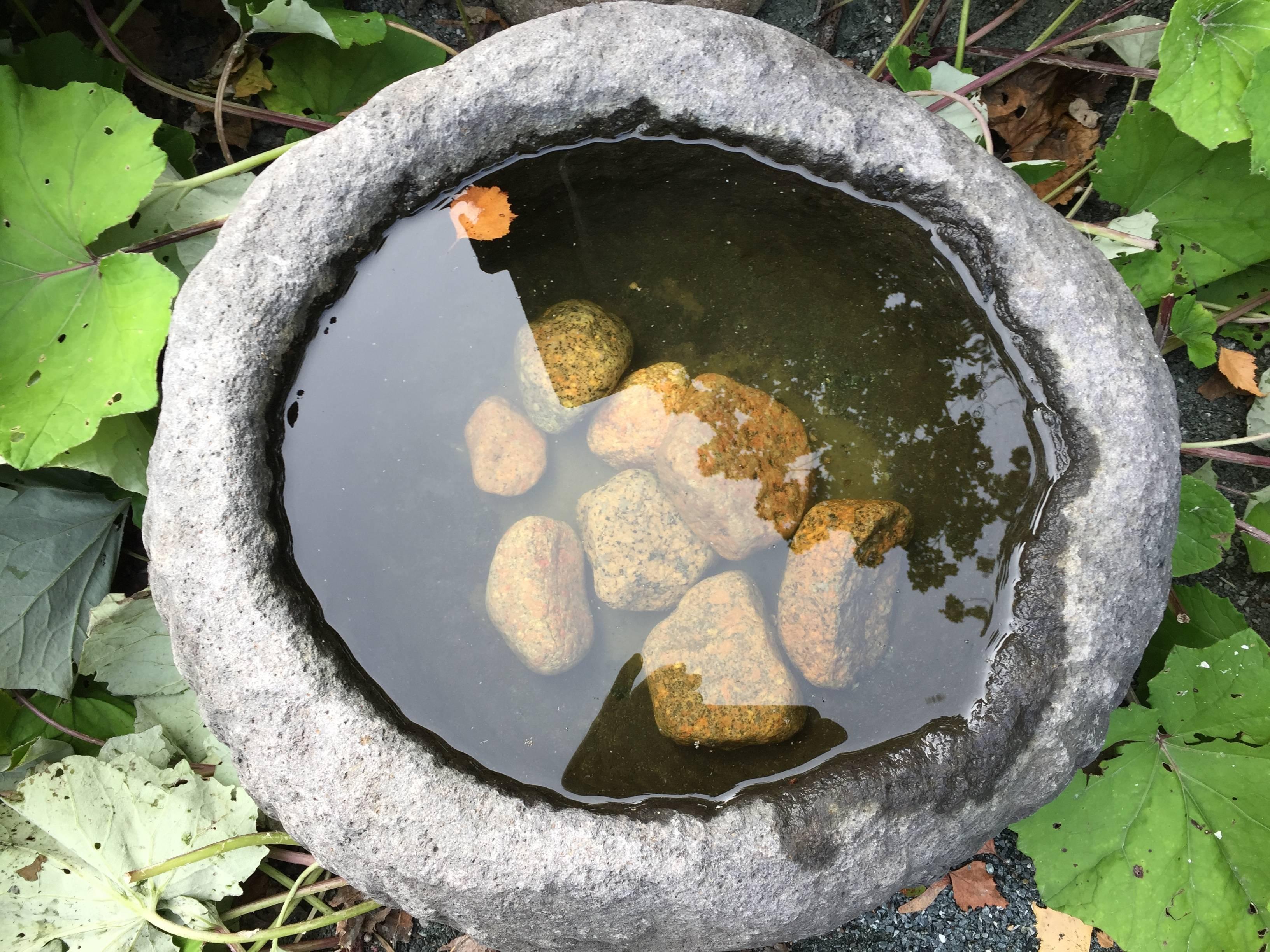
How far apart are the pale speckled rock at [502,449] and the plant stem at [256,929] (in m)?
1.03

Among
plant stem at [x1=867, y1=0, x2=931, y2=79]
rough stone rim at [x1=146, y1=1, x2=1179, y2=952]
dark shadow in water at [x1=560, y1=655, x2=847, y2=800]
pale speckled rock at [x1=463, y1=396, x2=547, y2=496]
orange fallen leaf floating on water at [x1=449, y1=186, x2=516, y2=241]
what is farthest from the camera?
plant stem at [x1=867, y1=0, x2=931, y2=79]

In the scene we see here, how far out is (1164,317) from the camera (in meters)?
2.15

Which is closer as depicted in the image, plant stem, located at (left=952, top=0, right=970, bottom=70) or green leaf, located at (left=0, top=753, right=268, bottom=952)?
green leaf, located at (left=0, top=753, right=268, bottom=952)

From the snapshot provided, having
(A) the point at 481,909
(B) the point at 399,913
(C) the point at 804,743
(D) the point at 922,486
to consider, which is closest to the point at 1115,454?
(D) the point at 922,486

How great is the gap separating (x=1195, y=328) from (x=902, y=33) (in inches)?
44.7

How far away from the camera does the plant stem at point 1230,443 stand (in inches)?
87.3

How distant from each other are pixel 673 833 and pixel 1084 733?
2.43 feet

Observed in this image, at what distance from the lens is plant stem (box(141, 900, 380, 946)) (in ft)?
6.09

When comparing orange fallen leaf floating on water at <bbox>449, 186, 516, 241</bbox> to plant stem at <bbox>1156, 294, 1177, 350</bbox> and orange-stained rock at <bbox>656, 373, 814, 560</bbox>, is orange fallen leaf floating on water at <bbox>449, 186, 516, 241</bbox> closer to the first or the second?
orange-stained rock at <bbox>656, 373, 814, 560</bbox>

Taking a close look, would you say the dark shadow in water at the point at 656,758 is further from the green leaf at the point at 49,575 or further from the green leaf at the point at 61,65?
the green leaf at the point at 61,65

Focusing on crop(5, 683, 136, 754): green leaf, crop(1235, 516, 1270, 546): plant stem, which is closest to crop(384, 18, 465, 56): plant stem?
crop(5, 683, 136, 754): green leaf

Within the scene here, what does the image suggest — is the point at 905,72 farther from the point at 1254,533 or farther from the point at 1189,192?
the point at 1254,533

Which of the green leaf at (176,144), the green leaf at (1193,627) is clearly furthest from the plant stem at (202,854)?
the green leaf at (1193,627)

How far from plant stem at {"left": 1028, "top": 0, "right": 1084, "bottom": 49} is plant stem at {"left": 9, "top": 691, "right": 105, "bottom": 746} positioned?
3116 mm
